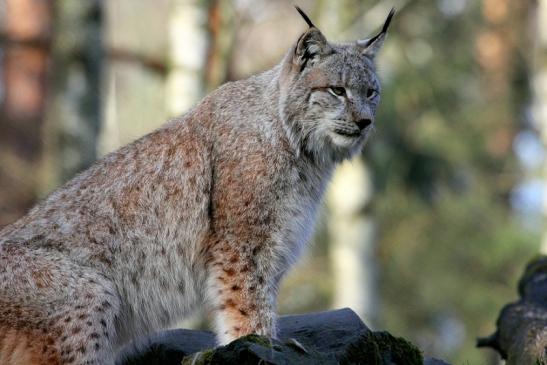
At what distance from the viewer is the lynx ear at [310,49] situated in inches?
327

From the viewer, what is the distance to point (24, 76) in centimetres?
2477

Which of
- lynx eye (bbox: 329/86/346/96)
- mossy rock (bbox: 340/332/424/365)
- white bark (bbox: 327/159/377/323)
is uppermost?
lynx eye (bbox: 329/86/346/96)

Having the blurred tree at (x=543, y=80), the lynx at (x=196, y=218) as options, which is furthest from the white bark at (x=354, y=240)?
the lynx at (x=196, y=218)

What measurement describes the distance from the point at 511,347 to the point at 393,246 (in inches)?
837

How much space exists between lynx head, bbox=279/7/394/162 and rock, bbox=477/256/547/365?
187cm

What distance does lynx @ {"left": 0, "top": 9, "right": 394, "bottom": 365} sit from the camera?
23.8 feet

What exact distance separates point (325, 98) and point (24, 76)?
17.6 m

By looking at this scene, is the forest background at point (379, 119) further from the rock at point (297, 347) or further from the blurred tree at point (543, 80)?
the rock at point (297, 347)

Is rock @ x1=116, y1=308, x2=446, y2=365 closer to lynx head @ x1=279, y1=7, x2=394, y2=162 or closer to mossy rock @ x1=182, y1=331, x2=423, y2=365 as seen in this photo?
mossy rock @ x1=182, y1=331, x2=423, y2=365

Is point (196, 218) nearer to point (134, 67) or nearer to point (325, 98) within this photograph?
point (325, 98)

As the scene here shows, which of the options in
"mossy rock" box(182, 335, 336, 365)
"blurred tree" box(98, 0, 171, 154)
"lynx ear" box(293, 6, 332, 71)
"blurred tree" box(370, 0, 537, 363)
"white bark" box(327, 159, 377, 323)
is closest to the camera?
"mossy rock" box(182, 335, 336, 365)

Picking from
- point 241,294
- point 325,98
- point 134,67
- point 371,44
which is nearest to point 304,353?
point 241,294

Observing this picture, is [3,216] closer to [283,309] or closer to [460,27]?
[283,309]

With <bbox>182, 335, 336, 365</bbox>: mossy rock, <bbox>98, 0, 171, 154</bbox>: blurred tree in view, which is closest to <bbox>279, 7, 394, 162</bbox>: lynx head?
<bbox>182, 335, 336, 365</bbox>: mossy rock
